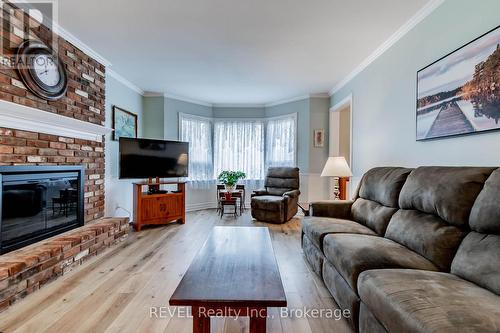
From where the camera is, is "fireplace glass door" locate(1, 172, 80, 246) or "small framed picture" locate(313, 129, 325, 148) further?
"small framed picture" locate(313, 129, 325, 148)

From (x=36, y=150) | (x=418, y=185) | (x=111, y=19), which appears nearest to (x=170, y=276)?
(x=36, y=150)

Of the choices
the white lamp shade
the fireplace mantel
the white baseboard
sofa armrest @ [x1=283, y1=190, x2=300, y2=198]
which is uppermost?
the fireplace mantel

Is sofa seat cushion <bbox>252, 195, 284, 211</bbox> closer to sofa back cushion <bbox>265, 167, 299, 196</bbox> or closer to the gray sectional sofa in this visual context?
sofa back cushion <bbox>265, 167, 299, 196</bbox>

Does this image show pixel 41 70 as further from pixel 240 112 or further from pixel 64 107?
pixel 240 112

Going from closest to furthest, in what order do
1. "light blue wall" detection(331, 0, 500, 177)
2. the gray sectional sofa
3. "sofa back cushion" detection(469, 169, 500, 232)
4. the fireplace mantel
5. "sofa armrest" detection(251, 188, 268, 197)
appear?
1. the gray sectional sofa
2. "sofa back cushion" detection(469, 169, 500, 232)
3. "light blue wall" detection(331, 0, 500, 177)
4. the fireplace mantel
5. "sofa armrest" detection(251, 188, 268, 197)

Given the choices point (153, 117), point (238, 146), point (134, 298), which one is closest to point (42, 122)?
point (134, 298)

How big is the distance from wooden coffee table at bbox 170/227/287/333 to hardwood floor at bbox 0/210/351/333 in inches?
17.8

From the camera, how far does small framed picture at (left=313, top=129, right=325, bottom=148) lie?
5473 mm

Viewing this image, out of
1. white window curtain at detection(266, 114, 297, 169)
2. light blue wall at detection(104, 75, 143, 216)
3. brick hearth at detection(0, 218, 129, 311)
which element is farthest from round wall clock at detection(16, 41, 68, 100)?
white window curtain at detection(266, 114, 297, 169)

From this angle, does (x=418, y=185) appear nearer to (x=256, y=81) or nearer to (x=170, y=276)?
(x=170, y=276)

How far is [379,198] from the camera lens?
2.59m

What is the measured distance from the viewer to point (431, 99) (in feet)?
7.80

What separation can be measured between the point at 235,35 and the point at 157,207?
3.02 meters

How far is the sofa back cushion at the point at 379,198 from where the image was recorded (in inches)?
92.9
